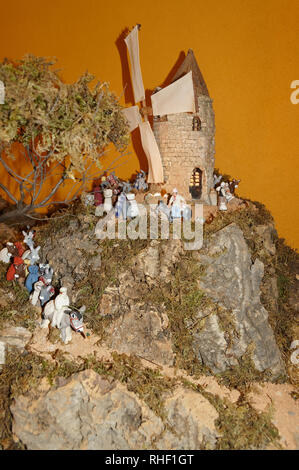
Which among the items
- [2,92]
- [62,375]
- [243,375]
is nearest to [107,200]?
[2,92]

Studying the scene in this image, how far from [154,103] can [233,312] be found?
16.8ft

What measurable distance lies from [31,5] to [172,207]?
21.6ft

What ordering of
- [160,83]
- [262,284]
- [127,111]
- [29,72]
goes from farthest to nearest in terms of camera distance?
[160,83] < [127,111] < [262,284] < [29,72]

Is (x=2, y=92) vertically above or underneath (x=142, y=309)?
above

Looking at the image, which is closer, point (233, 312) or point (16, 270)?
Answer: point (233, 312)

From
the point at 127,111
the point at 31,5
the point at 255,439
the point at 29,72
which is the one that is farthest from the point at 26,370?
the point at 31,5

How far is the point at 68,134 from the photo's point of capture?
4980 mm

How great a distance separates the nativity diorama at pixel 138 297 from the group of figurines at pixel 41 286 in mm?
31

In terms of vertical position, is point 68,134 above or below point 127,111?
below

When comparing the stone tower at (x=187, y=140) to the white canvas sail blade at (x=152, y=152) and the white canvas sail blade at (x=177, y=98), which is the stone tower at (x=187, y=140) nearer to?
the white canvas sail blade at (x=152, y=152)

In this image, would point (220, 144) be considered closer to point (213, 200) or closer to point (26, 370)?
point (213, 200)

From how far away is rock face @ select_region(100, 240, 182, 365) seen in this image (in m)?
6.22

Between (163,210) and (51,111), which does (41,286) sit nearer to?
(163,210)

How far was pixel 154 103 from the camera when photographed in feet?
25.2
